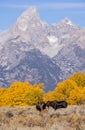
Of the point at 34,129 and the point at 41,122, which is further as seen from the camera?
the point at 41,122

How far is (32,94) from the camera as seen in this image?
122188 mm

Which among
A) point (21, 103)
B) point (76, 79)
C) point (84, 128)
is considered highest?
point (76, 79)

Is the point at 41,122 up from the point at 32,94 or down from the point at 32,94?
down

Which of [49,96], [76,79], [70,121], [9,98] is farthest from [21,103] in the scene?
[70,121]

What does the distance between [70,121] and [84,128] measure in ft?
11.6

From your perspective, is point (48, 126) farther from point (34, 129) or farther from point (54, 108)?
point (54, 108)

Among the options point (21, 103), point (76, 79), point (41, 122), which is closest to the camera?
point (41, 122)

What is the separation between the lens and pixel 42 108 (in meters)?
29.3

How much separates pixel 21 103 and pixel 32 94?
248 inches

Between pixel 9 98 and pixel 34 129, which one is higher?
pixel 9 98

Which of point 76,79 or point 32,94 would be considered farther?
point 76,79

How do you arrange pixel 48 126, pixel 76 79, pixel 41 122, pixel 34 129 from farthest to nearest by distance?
pixel 76 79
pixel 41 122
pixel 48 126
pixel 34 129

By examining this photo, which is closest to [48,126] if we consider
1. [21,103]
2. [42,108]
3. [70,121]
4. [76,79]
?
[70,121]

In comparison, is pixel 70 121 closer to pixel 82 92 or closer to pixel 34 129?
pixel 34 129
